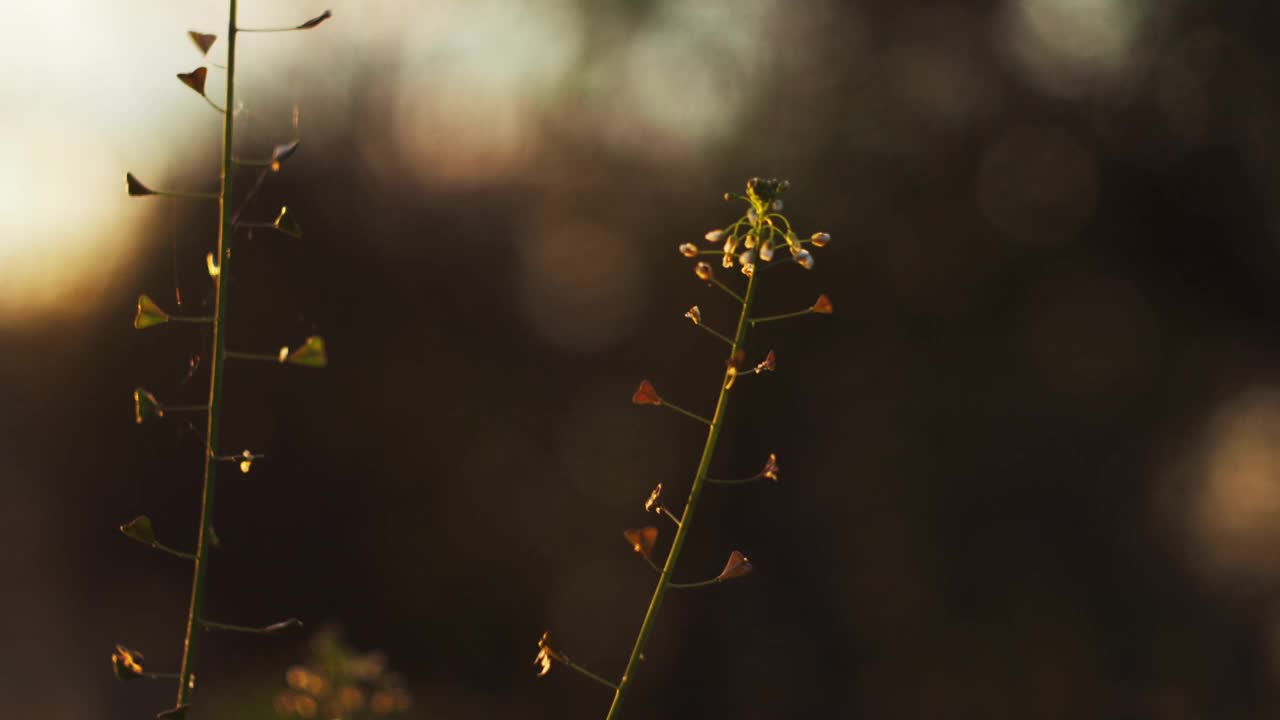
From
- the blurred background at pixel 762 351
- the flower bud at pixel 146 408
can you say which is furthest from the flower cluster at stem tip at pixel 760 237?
the blurred background at pixel 762 351

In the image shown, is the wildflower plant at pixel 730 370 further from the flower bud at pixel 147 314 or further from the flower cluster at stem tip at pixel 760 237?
the flower bud at pixel 147 314

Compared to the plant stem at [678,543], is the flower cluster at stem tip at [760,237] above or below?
above

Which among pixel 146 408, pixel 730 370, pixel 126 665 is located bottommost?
pixel 126 665

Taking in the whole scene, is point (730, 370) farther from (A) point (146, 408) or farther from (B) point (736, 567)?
(A) point (146, 408)

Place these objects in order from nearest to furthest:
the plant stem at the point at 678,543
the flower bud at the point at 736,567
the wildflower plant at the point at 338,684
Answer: the plant stem at the point at 678,543 < the flower bud at the point at 736,567 < the wildflower plant at the point at 338,684

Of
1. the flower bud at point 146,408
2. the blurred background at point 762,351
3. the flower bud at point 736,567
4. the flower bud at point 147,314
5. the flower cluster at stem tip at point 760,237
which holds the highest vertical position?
the flower cluster at stem tip at point 760,237

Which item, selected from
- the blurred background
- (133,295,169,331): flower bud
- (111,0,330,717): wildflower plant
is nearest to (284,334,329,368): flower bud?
(111,0,330,717): wildflower plant

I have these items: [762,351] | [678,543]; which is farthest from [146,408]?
[762,351]

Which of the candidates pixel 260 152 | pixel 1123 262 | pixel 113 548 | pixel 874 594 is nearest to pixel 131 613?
pixel 113 548

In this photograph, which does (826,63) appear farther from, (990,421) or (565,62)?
(990,421)
